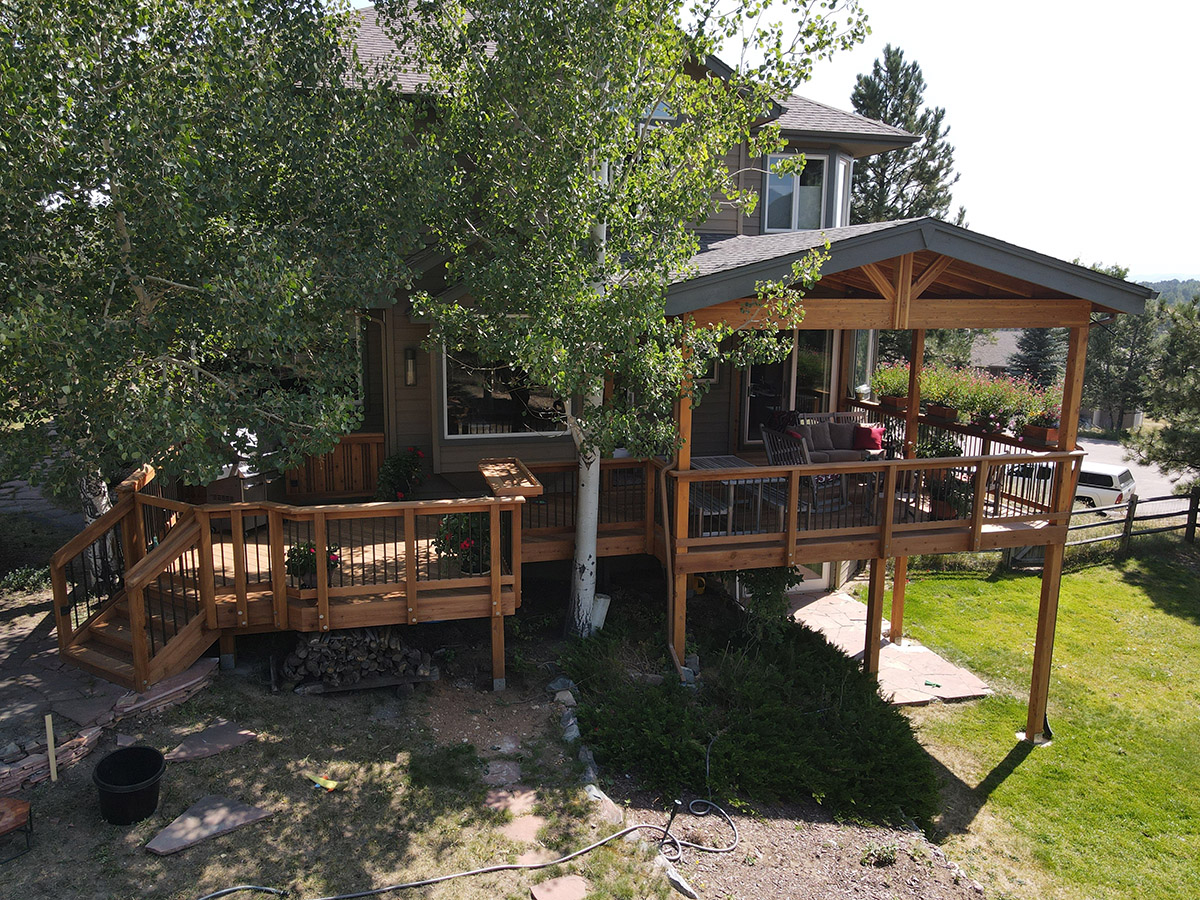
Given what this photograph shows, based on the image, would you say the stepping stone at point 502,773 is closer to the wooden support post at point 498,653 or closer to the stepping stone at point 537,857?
the stepping stone at point 537,857

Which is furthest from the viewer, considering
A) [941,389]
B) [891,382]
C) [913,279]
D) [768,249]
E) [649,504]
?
[891,382]

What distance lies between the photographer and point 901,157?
31547mm

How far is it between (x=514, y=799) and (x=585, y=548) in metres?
2.95

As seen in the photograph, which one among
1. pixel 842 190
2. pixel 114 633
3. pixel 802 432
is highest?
pixel 842 190

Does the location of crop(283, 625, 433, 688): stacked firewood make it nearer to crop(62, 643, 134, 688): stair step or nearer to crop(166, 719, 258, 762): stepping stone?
crop(166, 719, 258, 762): stepping stone

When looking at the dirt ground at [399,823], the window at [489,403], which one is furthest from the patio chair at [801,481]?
the dirt ground at [399,823]

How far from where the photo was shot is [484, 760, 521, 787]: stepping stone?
20.5 ft

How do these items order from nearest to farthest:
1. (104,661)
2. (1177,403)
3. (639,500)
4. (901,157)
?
1. (104,661)
2. (639,500)
3. (1177,403)
4. (901,157)

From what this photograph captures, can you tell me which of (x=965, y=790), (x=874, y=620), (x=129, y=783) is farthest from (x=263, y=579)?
(x=965, y=790)

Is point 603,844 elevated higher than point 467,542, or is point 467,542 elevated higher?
point 467,542

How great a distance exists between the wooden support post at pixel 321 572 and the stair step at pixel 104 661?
1.50 meters

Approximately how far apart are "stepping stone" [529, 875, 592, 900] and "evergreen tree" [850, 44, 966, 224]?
3049cm

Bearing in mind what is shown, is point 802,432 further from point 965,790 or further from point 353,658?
point 353,658

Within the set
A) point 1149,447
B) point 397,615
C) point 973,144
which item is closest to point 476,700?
point 397,615
